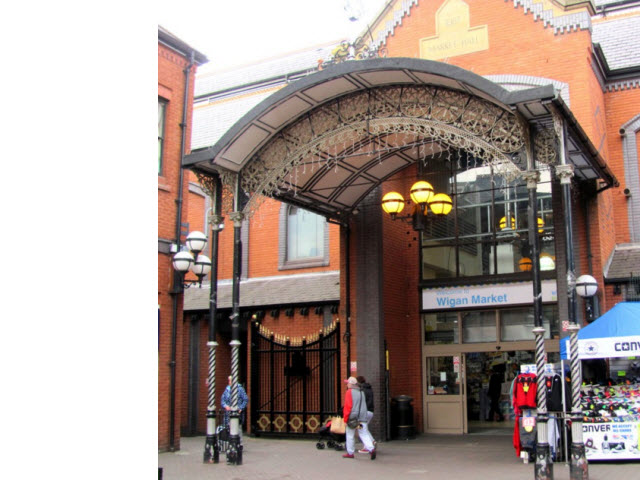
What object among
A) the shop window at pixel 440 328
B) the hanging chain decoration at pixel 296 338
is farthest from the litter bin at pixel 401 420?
the hanging chain decoration at pixel 296 338

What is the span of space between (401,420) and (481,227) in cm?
533

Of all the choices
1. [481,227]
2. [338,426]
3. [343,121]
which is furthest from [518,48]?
[338,426]

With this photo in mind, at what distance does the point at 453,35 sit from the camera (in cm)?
1855

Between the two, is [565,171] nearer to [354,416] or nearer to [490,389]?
[354,416]

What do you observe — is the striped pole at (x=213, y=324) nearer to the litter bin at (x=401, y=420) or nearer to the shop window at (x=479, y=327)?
the litter bin at (x=401, y=420)

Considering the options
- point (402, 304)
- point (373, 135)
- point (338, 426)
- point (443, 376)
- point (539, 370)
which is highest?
point (373, 135)

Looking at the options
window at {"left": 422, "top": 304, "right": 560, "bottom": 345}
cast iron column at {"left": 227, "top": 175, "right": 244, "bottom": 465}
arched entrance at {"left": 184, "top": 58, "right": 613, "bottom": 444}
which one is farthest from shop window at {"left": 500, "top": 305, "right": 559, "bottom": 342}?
cast iron column at {"left": 227, "top": 175, "right": 244, "bottom": 465}

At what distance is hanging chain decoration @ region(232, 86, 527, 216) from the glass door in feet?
20.6

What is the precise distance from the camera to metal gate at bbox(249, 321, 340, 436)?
18.1 m

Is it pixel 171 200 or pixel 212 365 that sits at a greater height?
pixel 171 200

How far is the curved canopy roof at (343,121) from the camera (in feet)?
38.1

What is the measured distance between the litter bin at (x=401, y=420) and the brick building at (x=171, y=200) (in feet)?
17.3

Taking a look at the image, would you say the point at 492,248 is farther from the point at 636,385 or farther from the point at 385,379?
the point at 636,385

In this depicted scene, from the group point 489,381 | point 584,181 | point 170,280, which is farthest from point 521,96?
point 489,381
